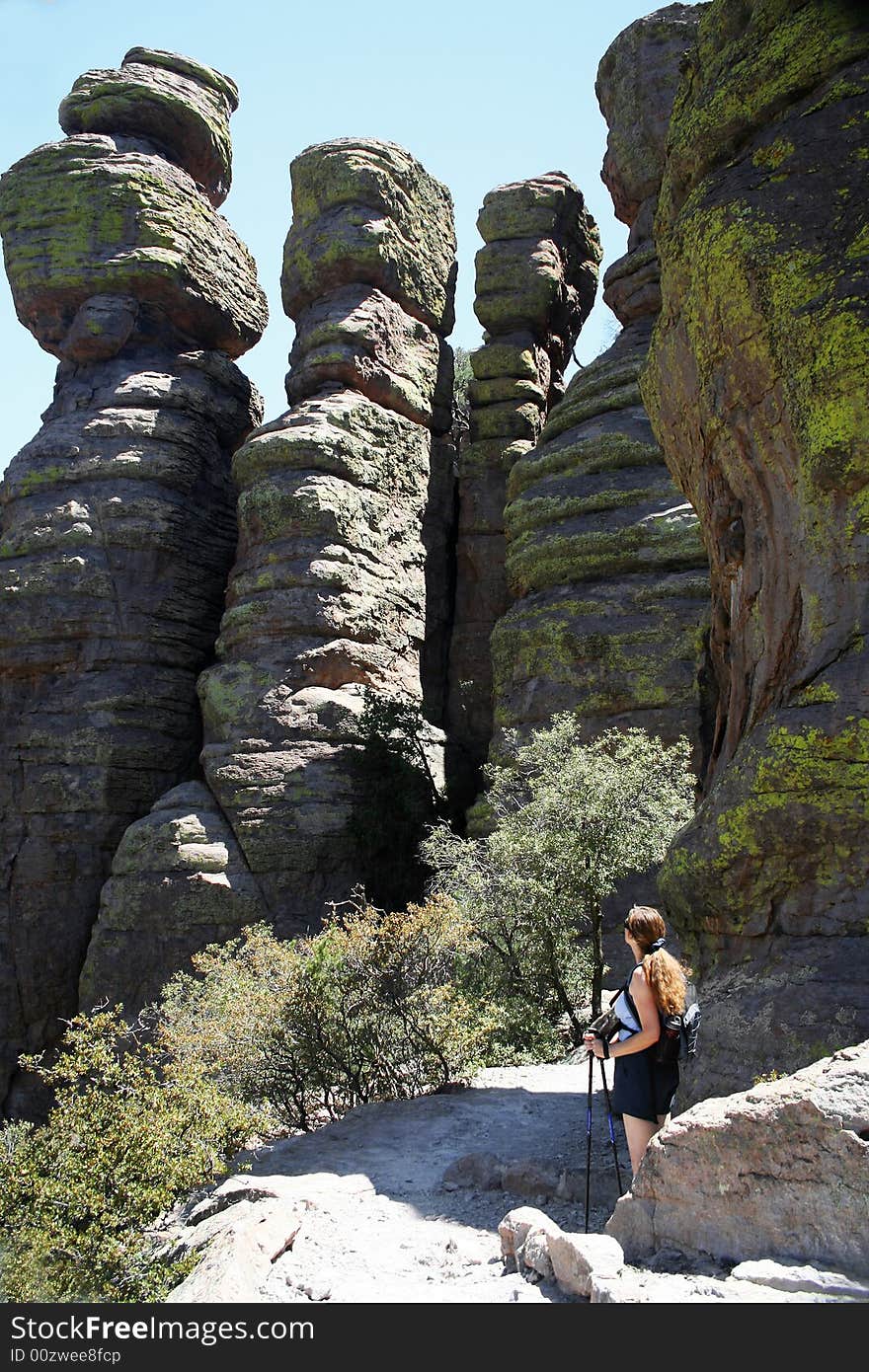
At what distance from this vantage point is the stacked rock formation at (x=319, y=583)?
65.0 feet

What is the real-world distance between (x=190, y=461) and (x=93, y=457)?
2.10 metres

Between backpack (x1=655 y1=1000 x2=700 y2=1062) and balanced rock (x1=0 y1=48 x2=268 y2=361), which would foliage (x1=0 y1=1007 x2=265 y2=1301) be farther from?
balanced rock (x1=0 y1=48 x2=268 y2=361)

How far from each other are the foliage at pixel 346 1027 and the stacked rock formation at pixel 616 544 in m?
8.28

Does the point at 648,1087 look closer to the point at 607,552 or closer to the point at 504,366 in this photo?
the point at 607,552

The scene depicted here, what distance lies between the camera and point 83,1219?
7156mm

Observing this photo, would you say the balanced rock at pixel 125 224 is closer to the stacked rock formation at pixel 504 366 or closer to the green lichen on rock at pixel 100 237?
the green lichen on rock at pixel 100 237

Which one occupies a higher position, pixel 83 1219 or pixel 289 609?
pixel 289 609

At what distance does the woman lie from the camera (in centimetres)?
618

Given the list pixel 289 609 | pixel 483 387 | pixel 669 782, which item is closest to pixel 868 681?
pixel 669 782

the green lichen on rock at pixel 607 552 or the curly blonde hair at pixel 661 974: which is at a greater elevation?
the green lichen on rock at pixel 607 552

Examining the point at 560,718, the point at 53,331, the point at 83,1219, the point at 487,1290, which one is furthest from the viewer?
the point at 53,331

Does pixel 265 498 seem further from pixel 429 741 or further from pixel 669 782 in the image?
pixel 669 782

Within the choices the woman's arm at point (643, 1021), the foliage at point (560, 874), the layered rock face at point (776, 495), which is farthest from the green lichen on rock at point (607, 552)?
the woman's arm at point (643, 1021)

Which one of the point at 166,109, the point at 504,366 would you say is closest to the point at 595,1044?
the point at 504,366
